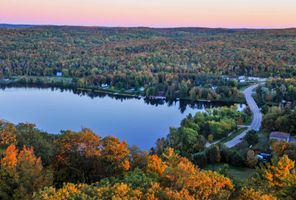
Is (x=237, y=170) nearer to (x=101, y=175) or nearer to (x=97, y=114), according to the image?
(x=101, y=175)

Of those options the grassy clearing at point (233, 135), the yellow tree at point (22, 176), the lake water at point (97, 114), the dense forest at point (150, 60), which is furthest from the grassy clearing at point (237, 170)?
the dense forest at point (150, 60)

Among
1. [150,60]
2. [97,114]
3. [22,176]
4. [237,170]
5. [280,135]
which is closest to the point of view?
[22,176]

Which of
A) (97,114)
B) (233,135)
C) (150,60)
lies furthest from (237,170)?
(150,60)

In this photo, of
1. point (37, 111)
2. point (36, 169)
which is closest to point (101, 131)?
point (37, 111)

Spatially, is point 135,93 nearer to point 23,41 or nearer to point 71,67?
point 71,67

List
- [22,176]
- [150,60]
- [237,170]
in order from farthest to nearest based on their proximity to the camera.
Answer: [150,60] < [237,170] < [22,176]

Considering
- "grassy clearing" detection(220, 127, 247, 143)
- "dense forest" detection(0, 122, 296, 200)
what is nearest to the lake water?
"grassy clearing" detection(220, 127, 247, 143)

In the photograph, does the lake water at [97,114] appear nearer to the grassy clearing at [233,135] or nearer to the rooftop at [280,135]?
the grassy clearing at [233,135]

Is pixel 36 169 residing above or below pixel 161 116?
above
